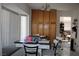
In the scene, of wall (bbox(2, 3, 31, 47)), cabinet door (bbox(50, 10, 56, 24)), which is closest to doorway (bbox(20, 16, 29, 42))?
wall (bbox(2, 3, 31, 47))

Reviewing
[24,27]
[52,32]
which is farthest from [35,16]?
[52,32]

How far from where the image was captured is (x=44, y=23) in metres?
3.99

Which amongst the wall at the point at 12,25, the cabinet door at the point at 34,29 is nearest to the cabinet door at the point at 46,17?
the cabinet door at the point at 34,29

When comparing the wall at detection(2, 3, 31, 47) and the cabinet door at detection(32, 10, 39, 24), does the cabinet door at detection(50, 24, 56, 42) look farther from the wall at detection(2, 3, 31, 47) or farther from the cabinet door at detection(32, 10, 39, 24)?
the wall at detection(2, 3, 31, 47)

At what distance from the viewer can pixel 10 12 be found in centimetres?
372

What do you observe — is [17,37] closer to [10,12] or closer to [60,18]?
[10,12]

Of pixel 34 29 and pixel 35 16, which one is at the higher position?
pixel 35 16

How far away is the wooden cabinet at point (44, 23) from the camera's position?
3871mm

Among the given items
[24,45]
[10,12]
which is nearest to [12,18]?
[10,12]

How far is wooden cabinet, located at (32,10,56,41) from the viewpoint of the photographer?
12.7 feet

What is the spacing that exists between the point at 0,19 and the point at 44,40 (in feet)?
4.35

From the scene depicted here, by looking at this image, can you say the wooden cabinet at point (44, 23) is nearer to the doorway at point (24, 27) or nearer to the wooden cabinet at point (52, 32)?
the wooden cabinet at point (52, 32)

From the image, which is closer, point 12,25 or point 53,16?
point 12,25

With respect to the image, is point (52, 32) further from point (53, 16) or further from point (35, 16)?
point (35, 16)
